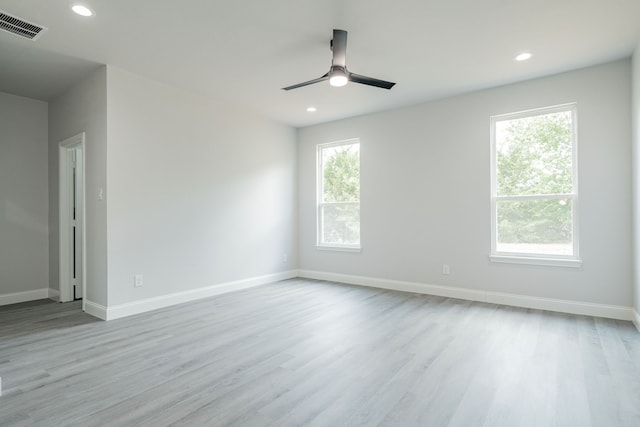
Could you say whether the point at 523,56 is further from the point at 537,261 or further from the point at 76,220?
the point at 76,220

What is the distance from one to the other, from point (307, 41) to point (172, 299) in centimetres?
343

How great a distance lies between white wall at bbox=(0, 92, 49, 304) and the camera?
459 centimetres

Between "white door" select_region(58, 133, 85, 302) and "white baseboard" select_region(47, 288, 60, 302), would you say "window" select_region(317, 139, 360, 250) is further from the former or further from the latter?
"white baseboard" select_region(47, 288, 60, 302)

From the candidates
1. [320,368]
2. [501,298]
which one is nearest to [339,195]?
[501,298]

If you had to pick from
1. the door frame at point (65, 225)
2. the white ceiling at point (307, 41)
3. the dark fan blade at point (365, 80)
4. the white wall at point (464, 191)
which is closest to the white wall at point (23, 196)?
the white ceiling at point (307, 41)

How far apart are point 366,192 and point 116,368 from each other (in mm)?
4126

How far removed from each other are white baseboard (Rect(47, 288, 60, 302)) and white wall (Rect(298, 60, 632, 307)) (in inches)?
147

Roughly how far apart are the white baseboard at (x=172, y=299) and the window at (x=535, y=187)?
352 centimetres

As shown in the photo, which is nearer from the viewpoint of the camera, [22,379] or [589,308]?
[22,379]

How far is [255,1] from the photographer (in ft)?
8.70

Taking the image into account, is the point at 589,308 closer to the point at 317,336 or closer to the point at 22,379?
the point at 317,336

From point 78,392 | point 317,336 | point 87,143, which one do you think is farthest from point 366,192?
point 78,392

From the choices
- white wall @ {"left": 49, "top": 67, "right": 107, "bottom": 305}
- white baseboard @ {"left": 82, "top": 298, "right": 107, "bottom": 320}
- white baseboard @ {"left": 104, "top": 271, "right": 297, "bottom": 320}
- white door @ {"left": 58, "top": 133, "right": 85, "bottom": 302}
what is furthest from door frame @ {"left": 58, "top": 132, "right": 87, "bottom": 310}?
white baseboard @ {"left": 104, "top": 271, "right": 297, "bottom": 320}

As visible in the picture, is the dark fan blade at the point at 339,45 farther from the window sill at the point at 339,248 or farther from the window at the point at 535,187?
the window sill at the point at 339,248
